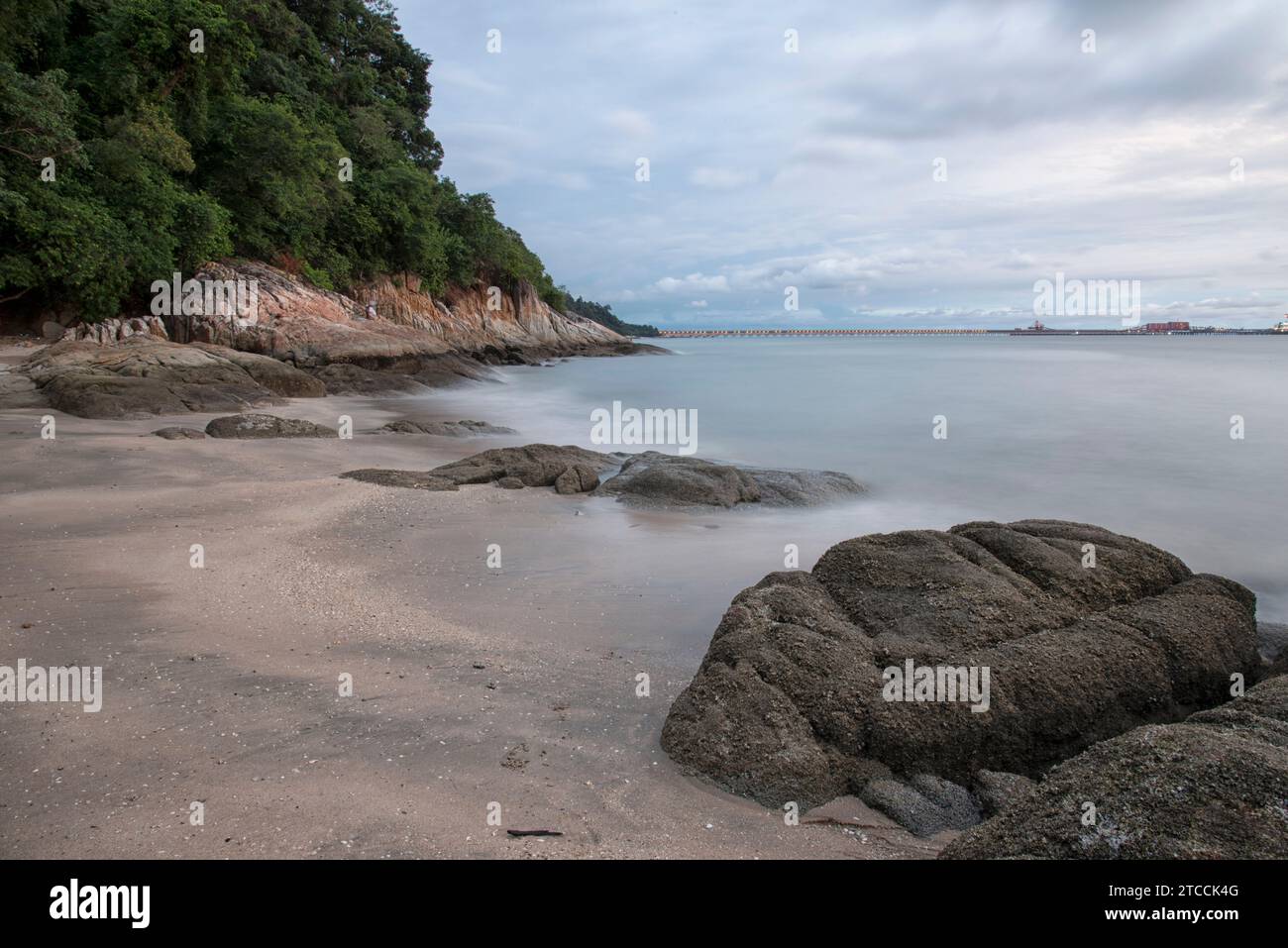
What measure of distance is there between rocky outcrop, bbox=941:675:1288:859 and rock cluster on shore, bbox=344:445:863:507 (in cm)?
708

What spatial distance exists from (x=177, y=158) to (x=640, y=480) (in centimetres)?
1898

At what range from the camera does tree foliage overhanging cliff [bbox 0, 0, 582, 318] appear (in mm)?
17844

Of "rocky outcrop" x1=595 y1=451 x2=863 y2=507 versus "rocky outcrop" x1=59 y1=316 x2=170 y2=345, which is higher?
"rocky outcrop" x1=59 y1=316 x2=170 y2=345

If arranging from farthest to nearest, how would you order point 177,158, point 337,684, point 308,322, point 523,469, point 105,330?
1. point 308,322
2. point 177,158
3. point 105,330
4. point 523,469
5. point 337,684

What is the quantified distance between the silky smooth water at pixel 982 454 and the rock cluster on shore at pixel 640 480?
484 mm

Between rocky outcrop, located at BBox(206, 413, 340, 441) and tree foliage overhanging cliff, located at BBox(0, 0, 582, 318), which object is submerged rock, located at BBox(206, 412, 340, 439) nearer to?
rocky outcrop, located at BBox(206, 413, 340, 441)

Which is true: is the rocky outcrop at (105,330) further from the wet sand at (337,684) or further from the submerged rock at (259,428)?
the wet sand at (337,684)

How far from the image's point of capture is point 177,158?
21.0 metres

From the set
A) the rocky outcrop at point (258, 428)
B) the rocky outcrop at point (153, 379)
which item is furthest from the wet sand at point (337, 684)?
the rocky outcrop at point (153, 379)

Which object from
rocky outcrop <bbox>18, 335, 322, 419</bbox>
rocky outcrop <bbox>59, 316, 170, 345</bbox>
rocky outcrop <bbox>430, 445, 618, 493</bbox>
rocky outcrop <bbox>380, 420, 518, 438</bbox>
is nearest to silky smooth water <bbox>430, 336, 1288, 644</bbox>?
rocky outcrop <bbox>380, 420, 518, 438</bbox>

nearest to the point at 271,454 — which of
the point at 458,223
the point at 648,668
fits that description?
the point at 648,668

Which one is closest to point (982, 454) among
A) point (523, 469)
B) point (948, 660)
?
point (523, 469)

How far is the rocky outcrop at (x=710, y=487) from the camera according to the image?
9.54m

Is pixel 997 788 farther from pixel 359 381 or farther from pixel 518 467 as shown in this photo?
pixel 359 381
